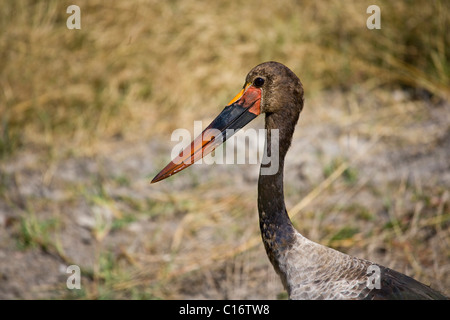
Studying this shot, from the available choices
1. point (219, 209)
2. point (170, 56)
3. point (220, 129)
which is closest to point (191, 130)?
point (170, 56)

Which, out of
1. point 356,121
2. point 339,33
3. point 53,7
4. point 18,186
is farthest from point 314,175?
point 53,7

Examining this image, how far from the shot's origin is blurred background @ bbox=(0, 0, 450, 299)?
3.18 m

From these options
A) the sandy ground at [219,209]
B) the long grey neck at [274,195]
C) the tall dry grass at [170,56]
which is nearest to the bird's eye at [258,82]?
the long grey neck at [274,195]

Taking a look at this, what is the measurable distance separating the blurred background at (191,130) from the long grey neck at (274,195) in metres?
0.73

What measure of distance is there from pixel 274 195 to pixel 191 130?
2.39m

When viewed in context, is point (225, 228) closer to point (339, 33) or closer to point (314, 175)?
point (314, 175)

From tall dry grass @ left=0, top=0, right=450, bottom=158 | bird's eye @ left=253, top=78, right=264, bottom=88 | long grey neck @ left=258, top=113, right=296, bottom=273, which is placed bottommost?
long grey neck @ left=258, top=113, right=296, bottom=273

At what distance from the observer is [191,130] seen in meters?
4.56

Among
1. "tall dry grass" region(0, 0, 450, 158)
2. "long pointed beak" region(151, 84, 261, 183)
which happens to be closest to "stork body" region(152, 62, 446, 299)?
"long pointed beak" region(151, 84, 261, 183)

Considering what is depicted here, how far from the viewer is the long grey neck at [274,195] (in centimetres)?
225

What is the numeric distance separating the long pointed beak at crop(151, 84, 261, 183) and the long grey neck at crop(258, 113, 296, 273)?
0.10m

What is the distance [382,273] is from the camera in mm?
2129

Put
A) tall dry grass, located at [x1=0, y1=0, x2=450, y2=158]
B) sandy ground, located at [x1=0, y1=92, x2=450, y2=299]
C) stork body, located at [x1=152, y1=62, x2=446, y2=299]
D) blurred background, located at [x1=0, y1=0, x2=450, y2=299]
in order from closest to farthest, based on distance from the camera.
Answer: stork body, located at [x1=152, y1=62, x2=446, y2=299]
sandy ground, located at [x1=0, y1=92, x2=450, y2=299]
blurred background, located at [x1=0, y1=0, x2=450, y2=299]
tall dry grass, located at [x1=0, y1=0, x2=450, y2=158]

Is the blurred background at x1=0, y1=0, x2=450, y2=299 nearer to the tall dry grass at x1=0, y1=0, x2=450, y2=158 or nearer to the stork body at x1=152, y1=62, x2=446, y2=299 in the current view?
the tall dry grass at x1=0, y1=0, x2=450, y2=158
